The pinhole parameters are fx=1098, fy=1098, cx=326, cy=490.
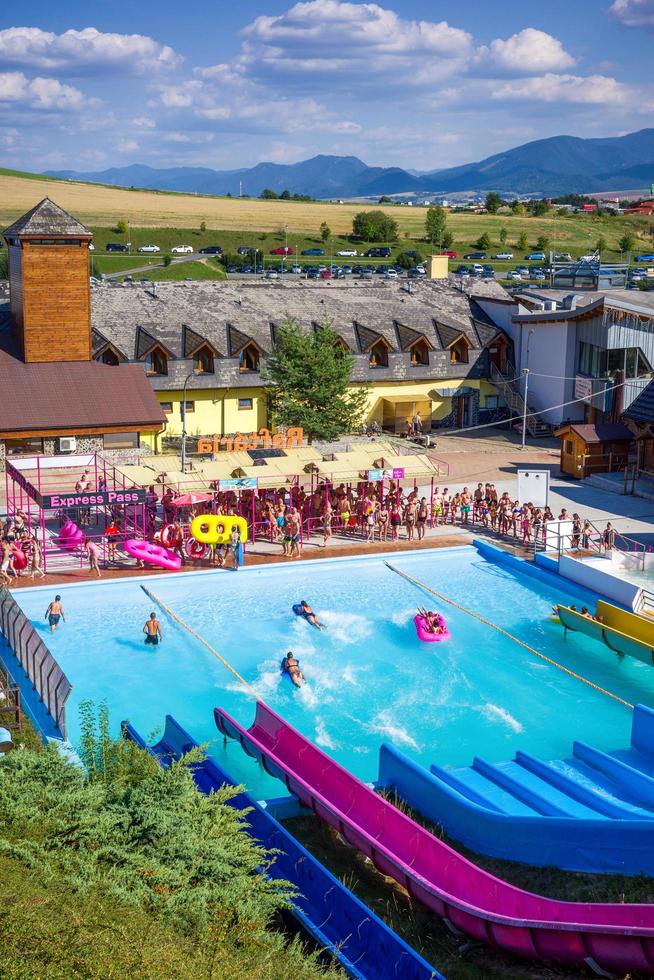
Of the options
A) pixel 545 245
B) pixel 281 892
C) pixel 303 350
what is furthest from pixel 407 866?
pixel 545 245

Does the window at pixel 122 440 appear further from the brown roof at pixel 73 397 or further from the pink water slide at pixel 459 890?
the pink water slide at pixel 459 890

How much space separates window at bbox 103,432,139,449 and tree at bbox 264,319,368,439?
6287mm

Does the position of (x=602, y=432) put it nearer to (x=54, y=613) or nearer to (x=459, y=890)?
(x=54, y=613)

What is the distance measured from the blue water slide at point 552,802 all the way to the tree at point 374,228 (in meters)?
118

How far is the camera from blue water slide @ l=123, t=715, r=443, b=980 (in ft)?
45.8

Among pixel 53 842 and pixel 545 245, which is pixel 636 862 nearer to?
pixel 53 842

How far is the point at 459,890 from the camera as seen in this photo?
15.8m

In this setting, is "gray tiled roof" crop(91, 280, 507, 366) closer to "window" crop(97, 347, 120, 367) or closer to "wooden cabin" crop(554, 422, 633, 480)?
"window" crop(97, 347, 120, 367)

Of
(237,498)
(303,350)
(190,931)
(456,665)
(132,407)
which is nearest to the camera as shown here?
(190,931)

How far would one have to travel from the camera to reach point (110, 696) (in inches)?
971

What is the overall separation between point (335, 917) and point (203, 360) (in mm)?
35136

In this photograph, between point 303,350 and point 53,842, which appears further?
point 303,350

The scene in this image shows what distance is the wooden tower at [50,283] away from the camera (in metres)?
42.3

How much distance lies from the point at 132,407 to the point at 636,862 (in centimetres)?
2918
